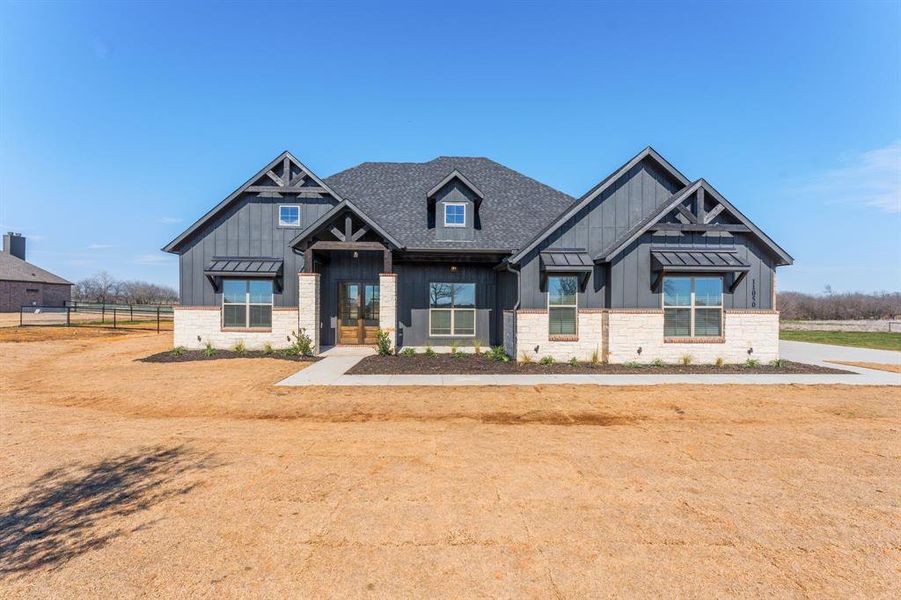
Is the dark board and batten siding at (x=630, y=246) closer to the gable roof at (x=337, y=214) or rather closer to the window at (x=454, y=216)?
the window at (x=454, y=216)

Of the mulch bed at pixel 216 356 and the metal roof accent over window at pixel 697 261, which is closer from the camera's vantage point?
the metal roof accent over window at pixel 697 261

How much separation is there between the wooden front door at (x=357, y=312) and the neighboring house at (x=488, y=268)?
6cm

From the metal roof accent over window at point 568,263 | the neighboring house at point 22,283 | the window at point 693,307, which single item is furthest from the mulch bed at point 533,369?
the neighboring house at point 22,283

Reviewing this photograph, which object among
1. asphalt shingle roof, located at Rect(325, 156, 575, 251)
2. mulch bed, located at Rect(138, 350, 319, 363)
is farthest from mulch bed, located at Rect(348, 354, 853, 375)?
asphalt shingle roof, located at Rect(325, 156, 575, 251)

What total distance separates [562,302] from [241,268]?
1193cm

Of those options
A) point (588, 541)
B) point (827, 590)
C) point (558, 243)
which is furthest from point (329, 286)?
point (827, 590)

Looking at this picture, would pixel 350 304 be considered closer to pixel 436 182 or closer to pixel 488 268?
pixel 488 268

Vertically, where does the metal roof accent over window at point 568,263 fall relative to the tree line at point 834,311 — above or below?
above

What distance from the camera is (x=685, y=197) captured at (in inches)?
485

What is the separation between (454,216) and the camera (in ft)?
51.9

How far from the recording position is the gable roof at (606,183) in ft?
41.4

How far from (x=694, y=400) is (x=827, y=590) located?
6073 mm

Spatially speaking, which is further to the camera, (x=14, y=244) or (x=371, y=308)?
(x=14, y=244)

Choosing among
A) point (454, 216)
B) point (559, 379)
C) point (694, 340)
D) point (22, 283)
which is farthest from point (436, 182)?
point (22, 283)
